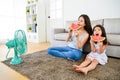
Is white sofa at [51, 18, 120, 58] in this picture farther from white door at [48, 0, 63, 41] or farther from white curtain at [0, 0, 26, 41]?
white curtain at [0, 0, 26, 41]

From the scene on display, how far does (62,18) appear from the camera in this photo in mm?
3758

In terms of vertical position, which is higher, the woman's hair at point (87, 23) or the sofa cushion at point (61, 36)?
the woman's hair at point (87, 23)

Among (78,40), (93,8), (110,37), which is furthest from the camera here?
(93,8)

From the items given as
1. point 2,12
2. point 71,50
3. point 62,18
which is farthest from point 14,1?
point 71,50

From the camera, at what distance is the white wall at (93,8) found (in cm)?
260

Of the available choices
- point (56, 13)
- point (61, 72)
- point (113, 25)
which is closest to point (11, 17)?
point (56, 13)

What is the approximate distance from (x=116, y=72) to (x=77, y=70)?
47 cm

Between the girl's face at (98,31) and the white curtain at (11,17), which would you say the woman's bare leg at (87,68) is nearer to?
the girl's face at (98,31)

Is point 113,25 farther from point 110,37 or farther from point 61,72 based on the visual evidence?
point 61,72

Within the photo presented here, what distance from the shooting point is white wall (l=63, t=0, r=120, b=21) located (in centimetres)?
260

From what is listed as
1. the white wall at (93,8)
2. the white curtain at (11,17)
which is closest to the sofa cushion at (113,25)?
the white wall at (93,8)

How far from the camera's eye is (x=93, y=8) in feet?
9.64

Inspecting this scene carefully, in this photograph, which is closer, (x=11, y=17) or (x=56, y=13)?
(x=56, y=13)

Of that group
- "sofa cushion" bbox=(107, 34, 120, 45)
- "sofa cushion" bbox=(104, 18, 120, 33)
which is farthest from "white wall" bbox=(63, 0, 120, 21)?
"sofa cushion" bbox=(107, 34, 120, 45)
